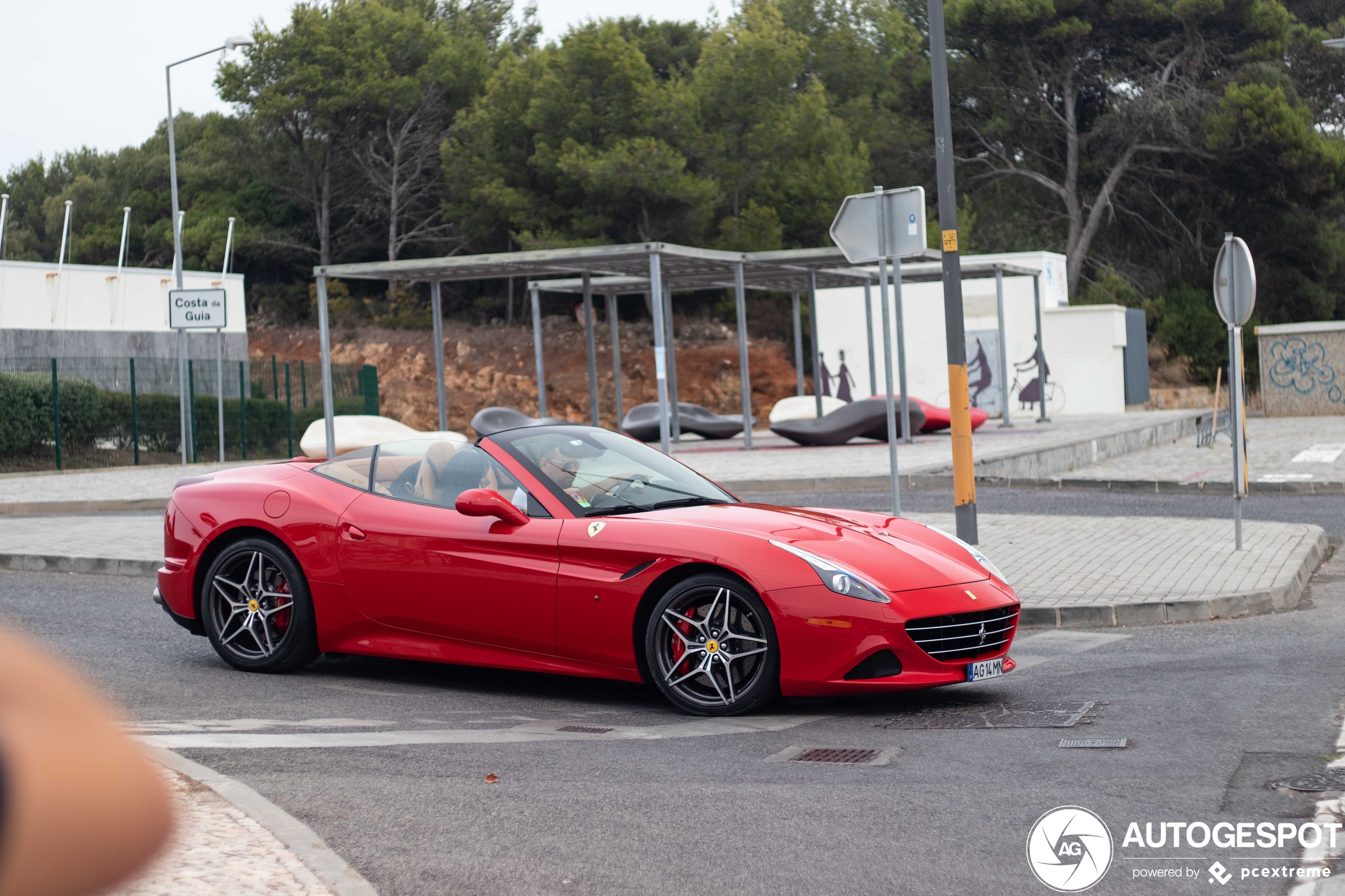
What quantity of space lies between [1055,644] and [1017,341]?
96.8 ft

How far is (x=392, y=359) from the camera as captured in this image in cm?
5509

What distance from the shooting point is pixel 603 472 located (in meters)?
7.04

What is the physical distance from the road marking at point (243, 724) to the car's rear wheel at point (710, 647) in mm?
1258

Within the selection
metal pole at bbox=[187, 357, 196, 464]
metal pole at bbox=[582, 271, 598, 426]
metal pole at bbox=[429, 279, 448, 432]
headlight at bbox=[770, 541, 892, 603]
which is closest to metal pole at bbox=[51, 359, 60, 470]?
metal pole at bbox=[187, 357, 196, 464]

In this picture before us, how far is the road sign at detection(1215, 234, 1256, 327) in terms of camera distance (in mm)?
10688

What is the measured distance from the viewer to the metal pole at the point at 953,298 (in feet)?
35.6

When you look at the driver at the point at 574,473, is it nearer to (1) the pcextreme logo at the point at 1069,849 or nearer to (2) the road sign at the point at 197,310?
(1) the pcextreme logo at the point at 1069,849

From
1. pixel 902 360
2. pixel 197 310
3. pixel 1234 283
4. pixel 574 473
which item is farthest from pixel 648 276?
pixel 574 473

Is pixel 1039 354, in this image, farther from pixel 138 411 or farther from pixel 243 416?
pixel 138 411

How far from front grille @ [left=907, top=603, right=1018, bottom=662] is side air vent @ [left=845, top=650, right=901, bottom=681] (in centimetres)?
13

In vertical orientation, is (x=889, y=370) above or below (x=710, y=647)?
above

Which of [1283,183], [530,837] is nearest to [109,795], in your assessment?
[530,837]

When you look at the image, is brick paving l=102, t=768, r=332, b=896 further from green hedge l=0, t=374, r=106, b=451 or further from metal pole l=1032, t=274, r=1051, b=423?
metal pole l=1032, t=274, r=1051, b=423

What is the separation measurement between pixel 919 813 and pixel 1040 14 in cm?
4758
